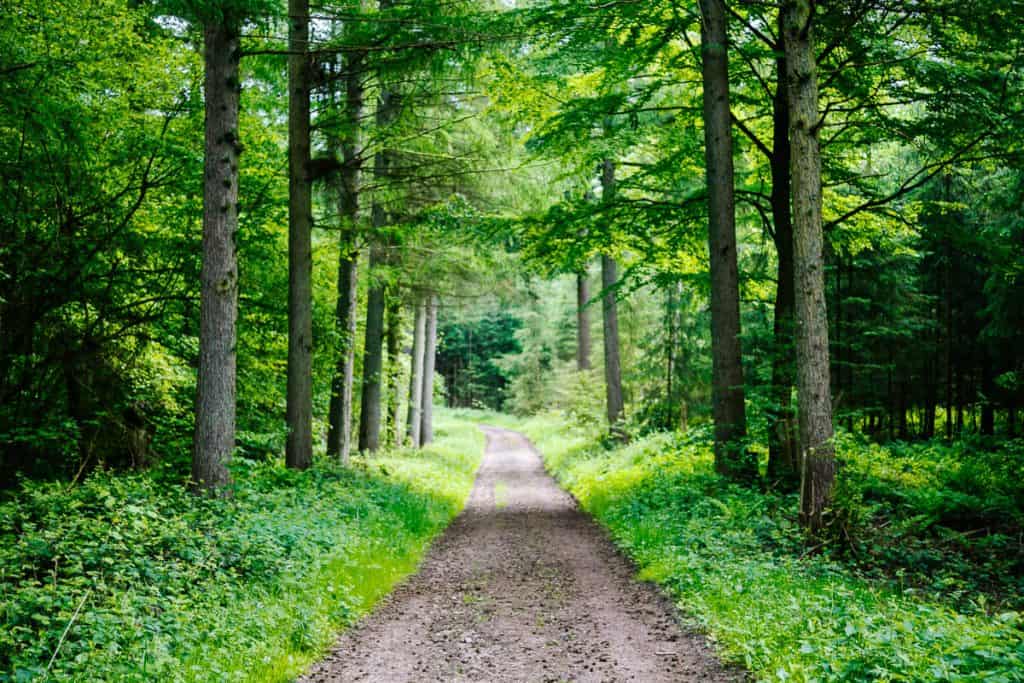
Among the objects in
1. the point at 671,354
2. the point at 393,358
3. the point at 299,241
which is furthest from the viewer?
the point at 393,358

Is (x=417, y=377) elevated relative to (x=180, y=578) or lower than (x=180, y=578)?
elevated

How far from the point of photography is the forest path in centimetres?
553

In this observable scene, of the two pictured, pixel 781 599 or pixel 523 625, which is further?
pixel 523 625

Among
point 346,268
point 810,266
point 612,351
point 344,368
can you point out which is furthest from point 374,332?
point 810,266

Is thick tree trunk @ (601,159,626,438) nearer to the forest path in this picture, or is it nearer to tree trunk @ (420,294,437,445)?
tree trunk @ (420,294,437,445)

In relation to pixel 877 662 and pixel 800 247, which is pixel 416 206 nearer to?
pixel 800 247

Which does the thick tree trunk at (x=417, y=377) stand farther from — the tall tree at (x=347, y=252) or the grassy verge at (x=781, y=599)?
the grassy verge at (x=781, y=599)

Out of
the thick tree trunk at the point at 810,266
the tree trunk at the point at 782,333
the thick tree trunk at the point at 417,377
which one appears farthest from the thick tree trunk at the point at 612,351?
the thick tree trunk at the point at 810,266

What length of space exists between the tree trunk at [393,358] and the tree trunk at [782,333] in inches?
397

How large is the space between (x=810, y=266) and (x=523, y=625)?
5370 millimetres

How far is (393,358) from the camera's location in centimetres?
2286

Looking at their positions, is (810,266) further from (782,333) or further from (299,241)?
(299,241)

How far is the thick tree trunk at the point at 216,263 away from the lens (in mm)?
8594

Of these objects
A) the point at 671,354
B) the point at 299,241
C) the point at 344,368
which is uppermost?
the point at 299,241
